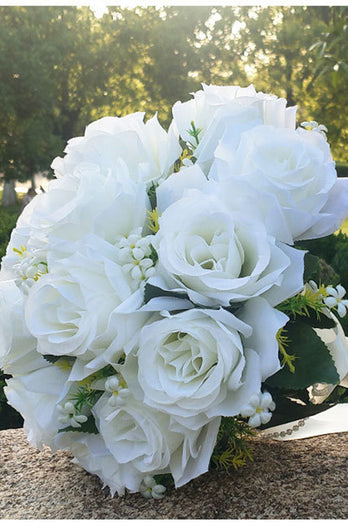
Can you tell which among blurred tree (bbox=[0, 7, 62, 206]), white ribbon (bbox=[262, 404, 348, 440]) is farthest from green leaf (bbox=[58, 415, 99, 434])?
blurred tree (bbox=[0, 7, 62, 206])

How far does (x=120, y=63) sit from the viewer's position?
31.1m

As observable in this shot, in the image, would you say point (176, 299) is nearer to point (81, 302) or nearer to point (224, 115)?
point (81, 302)

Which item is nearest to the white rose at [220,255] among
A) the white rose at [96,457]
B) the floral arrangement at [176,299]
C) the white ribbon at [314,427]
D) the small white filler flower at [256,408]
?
the floral arrangement at [176,299]

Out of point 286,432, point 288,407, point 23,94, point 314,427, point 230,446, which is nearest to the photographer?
point 288,407

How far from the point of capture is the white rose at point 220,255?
1.81m

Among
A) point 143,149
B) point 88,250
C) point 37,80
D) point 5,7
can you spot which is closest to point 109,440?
point 88,250

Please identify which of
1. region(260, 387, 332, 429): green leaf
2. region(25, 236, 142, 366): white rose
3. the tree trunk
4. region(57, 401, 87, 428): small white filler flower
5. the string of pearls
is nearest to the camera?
region(25, 236, 142, 366): white rose

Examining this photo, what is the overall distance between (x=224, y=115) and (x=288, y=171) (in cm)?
37

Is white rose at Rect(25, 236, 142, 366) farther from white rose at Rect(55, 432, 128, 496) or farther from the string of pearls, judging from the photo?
the string of pearls

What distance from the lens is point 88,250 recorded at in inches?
78.7

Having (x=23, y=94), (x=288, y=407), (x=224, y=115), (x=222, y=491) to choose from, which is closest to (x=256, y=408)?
(x=288, y=407)

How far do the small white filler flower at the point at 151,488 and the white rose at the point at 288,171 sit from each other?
923 mm

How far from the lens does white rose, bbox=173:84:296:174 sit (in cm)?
221

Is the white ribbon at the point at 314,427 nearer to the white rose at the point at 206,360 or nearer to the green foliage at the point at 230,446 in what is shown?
the green foliage at the point at 230,446
